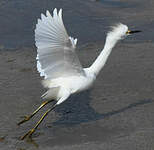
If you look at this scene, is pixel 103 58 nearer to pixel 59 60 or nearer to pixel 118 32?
pixel 118 32

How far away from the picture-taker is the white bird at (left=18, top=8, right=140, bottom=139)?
5.12 m

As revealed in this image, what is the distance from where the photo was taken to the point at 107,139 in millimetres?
5266

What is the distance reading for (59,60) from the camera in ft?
18.0

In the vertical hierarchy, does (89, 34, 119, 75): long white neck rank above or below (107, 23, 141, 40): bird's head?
below

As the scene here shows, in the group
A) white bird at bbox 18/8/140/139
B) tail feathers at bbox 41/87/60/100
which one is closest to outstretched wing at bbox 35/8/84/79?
white bird at bbox 18/8/140/139

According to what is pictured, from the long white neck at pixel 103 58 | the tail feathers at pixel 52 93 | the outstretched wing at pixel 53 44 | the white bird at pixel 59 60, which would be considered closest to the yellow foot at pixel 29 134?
the white bird at pixel 59 60

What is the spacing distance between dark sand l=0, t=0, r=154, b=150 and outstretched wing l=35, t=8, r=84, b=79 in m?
0.74

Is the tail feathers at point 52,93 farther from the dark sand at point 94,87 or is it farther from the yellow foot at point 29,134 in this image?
the yellow foot at point 29,134

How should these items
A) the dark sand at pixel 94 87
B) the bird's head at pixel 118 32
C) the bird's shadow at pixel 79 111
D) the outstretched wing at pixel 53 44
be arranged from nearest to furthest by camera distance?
1. the outstretched wing at pixel 53 44
2. the dark sand at pixel 94 87
3. the bird's shadow at pixel 79 111
4. the bird's head at pixel 118 32

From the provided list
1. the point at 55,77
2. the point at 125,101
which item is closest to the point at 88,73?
the point at 55,77

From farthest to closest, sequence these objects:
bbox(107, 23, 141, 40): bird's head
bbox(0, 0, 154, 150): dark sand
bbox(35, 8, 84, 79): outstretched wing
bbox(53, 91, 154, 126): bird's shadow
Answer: bbox(107, 23, 141, 40): bird's head, bbox(53, 91, 154, 126): bird's shadow, bbox(0, 0, 154, 150): dark sand, bbox(35, 8, 84, 79): outstretched wing

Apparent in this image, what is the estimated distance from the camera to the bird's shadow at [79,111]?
19.2ft

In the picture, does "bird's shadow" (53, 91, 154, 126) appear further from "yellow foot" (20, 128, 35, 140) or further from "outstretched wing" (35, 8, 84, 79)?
"outstretched wing" (35, 8, 84, 79)

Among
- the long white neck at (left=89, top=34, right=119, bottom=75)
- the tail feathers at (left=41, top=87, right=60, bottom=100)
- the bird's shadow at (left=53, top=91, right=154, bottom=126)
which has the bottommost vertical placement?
the bird's shadow at (left=53, top=91, right=154, bottom=126)
